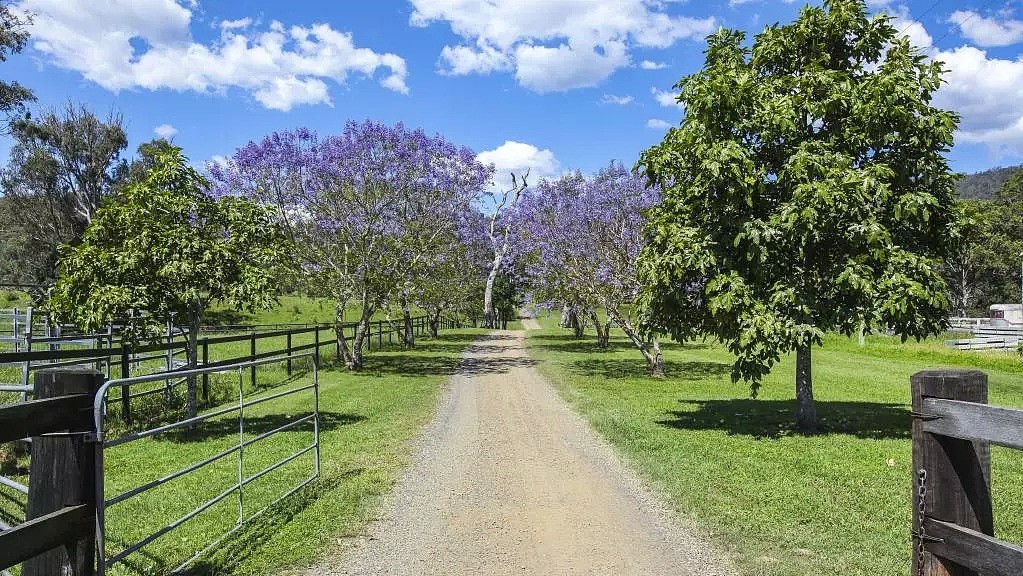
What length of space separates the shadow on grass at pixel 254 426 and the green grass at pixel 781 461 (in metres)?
4.62

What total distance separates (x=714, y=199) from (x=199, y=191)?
339 inches

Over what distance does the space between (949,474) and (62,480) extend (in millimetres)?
4398

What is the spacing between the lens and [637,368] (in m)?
22.2

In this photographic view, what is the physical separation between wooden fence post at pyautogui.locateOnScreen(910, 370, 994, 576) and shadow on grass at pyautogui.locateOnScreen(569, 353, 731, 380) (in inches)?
647

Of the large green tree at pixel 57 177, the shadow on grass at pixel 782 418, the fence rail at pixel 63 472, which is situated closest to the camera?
the fence rail at pixel 63 472

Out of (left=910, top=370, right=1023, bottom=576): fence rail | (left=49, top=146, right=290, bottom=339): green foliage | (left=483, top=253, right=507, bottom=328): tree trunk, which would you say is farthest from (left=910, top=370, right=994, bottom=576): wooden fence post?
(left=483, top=253, right=507, bottom=328): tree trunk

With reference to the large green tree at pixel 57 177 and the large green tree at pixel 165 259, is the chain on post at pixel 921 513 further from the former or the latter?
the large green tree at pixel 57 177

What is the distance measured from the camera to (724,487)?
7.53 metres

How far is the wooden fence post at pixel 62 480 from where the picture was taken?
344 cm

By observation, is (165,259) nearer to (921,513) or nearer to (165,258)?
(165,258)

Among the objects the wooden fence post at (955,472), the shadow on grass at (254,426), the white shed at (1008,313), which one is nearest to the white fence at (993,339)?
the white shed at (1008,313)

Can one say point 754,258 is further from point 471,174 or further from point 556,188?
point 556,188

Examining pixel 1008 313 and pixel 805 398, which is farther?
pixel 1008 313

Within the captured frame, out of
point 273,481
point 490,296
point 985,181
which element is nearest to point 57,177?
point 490,296
